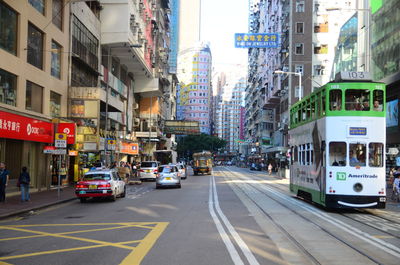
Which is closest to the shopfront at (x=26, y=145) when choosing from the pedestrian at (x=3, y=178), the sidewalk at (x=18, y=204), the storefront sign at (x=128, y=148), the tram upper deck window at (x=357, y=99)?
the sidewalk at (x=18, y=204)

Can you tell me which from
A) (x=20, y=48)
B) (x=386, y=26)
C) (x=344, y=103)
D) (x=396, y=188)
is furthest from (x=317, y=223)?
(x=386, y=26)

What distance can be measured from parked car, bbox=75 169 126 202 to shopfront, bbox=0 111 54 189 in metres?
4.28

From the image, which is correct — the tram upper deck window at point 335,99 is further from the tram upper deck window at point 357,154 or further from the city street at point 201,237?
the city street at point 201,237

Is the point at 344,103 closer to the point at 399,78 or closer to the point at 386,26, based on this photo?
the point at 399,78

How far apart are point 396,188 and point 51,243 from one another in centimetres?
1827

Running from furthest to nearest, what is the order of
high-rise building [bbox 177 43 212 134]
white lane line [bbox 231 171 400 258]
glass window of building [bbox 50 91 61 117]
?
high-rise building [bbox 177 43 212 134]
glass window of building [bbox 50 91 61 117]
white lane line [bbox 231 171 400 258]

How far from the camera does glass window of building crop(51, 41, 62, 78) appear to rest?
2895 cm

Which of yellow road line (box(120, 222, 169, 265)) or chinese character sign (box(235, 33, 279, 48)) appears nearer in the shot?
yellow road line (box(120, 222, 169, 265))

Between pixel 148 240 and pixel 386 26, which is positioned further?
pixel 386 26

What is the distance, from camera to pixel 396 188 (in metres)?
22.9

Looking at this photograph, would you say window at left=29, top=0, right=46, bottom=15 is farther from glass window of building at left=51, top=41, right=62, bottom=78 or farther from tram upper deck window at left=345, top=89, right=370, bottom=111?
tram upper deck window at left=345, top=89, right=370, bottom=111

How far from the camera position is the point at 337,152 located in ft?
53.3

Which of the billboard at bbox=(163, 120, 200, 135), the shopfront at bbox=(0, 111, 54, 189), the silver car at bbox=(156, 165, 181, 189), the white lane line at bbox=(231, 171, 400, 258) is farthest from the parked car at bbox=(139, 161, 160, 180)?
the billboard at bbox=(163, 120, 200, 135)

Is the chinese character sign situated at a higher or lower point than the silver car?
higher
